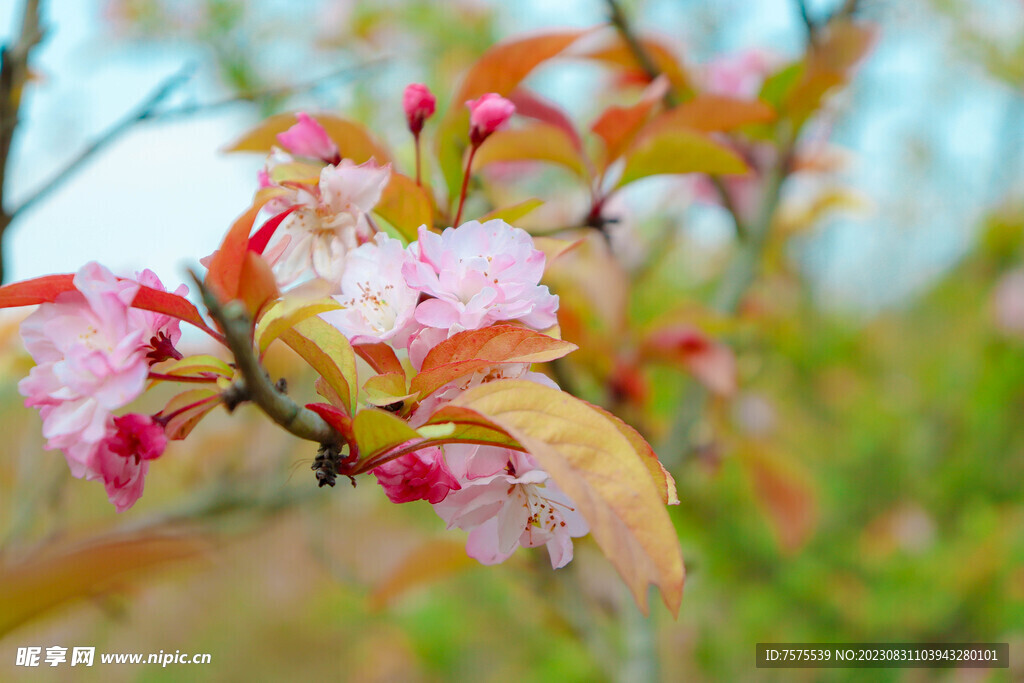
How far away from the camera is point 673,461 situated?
1.03 meters

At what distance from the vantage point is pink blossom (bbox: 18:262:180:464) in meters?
0.37

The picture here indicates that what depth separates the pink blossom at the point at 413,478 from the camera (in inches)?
16.7

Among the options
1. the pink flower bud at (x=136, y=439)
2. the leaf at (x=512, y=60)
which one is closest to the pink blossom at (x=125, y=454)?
the pink flower bud at (x=136, y=439)

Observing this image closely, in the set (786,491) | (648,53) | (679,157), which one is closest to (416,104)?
(679,157)

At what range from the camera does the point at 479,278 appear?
451 millimetres

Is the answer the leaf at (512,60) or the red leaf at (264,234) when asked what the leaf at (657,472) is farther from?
the leaf at (512,60)

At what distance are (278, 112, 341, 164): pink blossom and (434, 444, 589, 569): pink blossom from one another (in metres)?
0.25

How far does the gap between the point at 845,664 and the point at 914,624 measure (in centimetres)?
22

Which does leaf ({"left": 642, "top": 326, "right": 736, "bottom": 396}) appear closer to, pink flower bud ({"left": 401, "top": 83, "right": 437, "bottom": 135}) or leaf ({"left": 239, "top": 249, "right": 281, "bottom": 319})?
pink flower bud ({"left": 401, "top": 83, "right": 437, "bottom": 135})

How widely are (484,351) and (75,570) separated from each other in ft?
0.80

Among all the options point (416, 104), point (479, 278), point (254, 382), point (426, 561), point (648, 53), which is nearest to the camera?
point (254, 382)

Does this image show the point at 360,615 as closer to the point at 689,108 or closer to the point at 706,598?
the point at 706,598

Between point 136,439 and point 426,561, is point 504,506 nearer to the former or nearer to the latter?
point 136,439

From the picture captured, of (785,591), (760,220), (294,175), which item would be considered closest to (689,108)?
(760,220)
